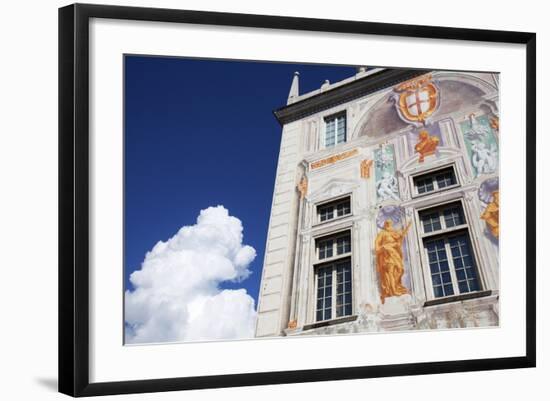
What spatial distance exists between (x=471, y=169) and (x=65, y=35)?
10.2 ft

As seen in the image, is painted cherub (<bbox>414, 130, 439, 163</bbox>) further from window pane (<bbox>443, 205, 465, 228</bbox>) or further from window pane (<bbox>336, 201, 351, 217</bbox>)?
window pane (<bbox>336, 201, 351, 217</bbox>)

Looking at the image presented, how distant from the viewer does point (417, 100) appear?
664 centimetres

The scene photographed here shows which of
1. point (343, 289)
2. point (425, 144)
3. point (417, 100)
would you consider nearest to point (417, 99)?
point (417, 100)

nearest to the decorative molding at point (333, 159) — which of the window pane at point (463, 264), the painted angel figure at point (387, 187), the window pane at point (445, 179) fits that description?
the painted angel figure at point (387, 187)

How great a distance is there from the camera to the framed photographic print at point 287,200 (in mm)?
5586

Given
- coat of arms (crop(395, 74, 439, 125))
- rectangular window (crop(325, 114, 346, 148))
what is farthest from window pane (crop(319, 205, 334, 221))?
coat of arms (crop(395, 74, 439, 125))

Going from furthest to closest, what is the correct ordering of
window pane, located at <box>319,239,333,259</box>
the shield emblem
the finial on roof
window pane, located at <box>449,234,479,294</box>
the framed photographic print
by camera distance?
the shield emblem → window pane, located at <box>449,234,479,294</box> → window pane, located at <box>319,239,333,259</box> → the finial on roof → the framed photographic print

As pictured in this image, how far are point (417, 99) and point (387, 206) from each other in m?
0.84

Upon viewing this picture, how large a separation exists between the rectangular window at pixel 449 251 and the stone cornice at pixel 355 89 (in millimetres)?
988

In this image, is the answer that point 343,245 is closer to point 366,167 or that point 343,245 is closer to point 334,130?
point 366,167

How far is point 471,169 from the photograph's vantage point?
21.9ft

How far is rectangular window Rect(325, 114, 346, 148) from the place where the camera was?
6.52 m

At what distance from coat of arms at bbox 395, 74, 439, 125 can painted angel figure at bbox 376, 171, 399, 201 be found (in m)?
0.46

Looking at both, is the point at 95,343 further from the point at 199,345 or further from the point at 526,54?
the point at 526,54
